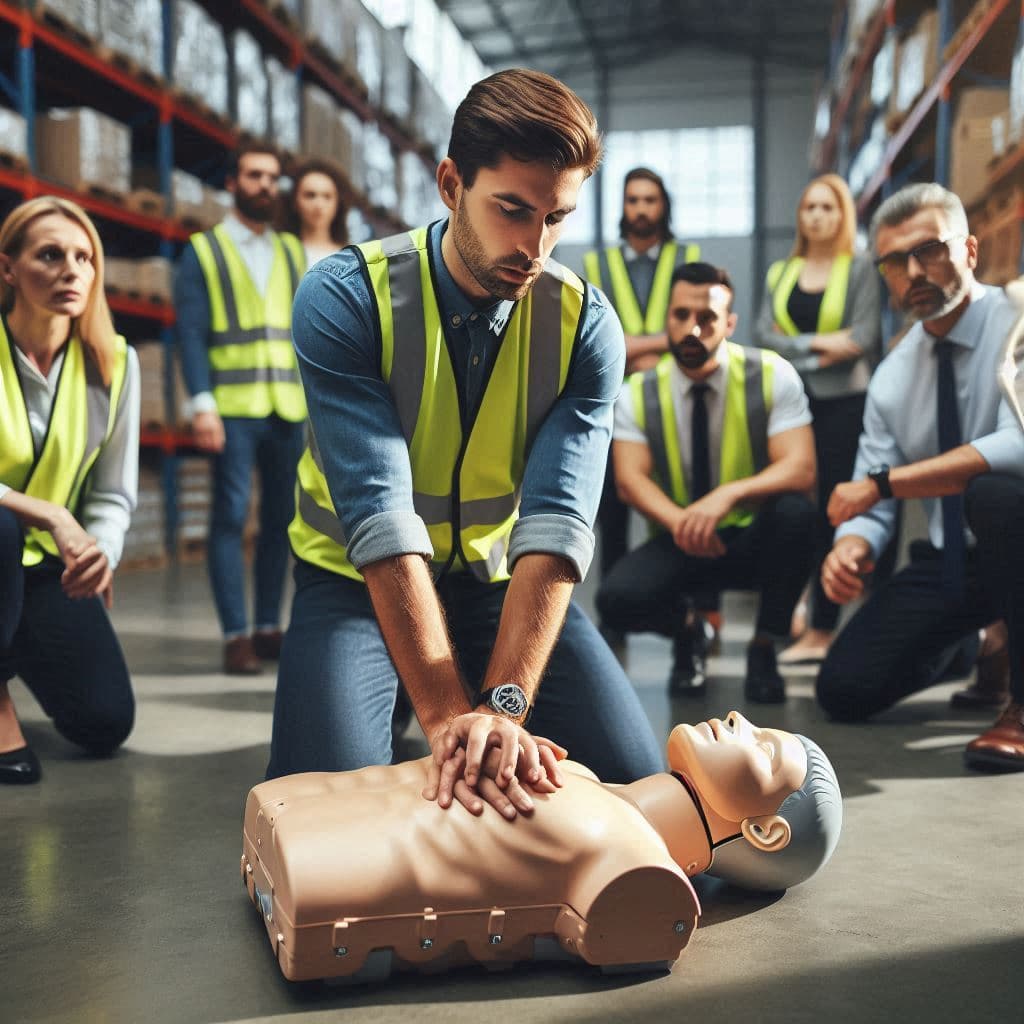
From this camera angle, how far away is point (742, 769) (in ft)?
5.56

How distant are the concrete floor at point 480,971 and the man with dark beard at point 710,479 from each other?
74 centimetres

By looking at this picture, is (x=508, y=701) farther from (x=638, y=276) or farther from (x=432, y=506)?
(x=638, y=276)

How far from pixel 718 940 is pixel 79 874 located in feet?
3.39

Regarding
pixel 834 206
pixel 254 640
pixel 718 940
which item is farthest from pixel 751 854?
pixel 834 206

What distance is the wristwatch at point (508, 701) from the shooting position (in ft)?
5.52

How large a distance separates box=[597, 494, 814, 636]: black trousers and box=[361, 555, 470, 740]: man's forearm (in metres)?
1.86

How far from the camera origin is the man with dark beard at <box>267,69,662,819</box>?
1.69m

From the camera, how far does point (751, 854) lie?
177cm

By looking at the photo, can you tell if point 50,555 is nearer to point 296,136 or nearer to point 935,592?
point 935,592

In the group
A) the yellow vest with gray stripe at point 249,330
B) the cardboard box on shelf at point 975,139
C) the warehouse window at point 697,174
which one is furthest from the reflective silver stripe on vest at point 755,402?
the warehouse window at point 697,174

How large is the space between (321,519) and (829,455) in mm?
2578

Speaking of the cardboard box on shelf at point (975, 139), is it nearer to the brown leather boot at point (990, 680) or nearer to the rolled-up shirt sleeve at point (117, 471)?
the brown leather boot at point (990, 680)

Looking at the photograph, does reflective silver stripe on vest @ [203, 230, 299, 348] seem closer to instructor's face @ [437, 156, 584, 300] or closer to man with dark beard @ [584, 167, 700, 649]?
man with dark beard @ [584, 167, 700, 649]

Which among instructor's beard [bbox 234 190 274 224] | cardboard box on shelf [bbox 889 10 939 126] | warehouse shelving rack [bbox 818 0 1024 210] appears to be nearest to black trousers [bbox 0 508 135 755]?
instructor's beard [bbox 234 190 274 224]
